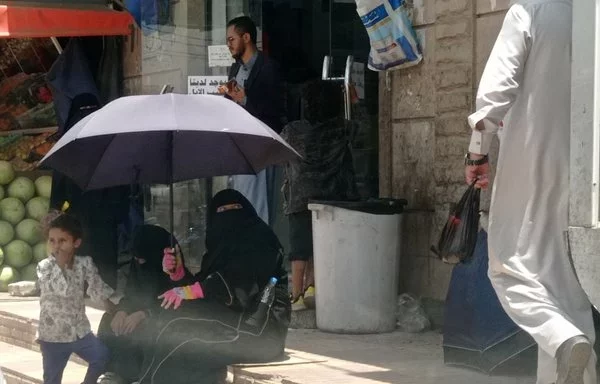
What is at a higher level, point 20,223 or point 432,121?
point 432,121

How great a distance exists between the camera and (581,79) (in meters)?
5.23

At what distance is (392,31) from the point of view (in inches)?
334

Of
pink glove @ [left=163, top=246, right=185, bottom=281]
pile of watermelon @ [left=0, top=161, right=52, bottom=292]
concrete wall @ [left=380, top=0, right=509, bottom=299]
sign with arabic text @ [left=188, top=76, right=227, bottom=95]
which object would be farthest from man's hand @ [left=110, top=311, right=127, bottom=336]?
pile of watermelon @ [left=0, top=161, right=52, bottom=292]

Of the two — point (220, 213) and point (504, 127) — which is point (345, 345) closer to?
point (220, 213)

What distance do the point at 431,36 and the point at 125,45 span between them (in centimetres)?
459

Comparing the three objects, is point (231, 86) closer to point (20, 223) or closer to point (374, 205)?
point (374, 205)

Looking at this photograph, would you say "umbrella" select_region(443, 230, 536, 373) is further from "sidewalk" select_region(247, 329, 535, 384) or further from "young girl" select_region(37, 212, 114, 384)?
"young girl" select_region(37, 212, 114, 384)

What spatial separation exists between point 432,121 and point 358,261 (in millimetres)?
1050

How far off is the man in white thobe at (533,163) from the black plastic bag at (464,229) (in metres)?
1.04

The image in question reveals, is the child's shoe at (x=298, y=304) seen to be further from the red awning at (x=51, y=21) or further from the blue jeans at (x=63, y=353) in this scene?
the red awning at (x=51, y=21)

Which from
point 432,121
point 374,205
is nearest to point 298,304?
point 374,205

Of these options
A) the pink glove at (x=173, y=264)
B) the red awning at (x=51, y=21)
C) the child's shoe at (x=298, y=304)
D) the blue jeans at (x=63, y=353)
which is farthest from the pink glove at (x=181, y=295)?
the red awning at (x=51, y=21)

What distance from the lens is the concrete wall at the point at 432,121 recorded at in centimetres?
796

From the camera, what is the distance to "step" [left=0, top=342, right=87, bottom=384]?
8211mm
